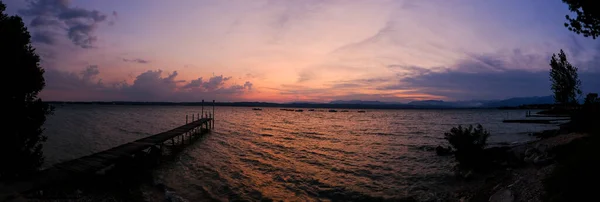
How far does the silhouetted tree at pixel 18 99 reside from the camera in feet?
36.7

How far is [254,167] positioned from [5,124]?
1212 centimetres

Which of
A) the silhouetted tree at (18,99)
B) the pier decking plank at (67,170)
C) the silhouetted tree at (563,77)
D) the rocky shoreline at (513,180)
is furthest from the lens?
the silhouetted tree at (563,77)

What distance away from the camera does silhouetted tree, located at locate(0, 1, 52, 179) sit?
36.7ft

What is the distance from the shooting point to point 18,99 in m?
11.7

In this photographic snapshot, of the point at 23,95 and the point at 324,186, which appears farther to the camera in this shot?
the point at 324,186

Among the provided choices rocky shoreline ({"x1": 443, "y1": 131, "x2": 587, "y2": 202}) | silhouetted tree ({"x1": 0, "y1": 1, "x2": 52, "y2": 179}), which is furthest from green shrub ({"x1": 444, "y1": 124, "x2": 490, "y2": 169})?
silhouetted tree ({"x1": 0, "y1": 1, "x2": 52, "y2": 179})

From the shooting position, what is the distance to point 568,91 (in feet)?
186

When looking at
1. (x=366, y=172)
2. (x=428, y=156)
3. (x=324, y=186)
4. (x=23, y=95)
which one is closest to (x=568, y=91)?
(x=428, y=156)

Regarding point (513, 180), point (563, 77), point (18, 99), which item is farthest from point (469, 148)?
point (563, 77)

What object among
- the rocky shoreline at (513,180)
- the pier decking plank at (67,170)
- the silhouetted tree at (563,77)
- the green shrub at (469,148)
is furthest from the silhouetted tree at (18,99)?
the silhouetted tree at (563,77)

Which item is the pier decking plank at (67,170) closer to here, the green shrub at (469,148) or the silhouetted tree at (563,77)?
the green shrub at (469,148)

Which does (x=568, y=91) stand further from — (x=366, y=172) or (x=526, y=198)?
(x=526, y=198)

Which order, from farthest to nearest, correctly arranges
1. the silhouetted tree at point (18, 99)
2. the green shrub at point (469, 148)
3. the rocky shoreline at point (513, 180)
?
1. the green shrub at point (469, 148)
2. the silhouetted tree at point (18, 99)
3. the rocky shoreline at point (513, 180)

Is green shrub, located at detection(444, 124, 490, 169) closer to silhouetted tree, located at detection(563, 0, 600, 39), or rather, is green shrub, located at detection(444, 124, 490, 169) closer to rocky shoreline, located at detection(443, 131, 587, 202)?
rocky shoreline, located at detection(443, 131, 587, 202)
